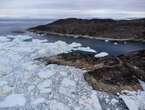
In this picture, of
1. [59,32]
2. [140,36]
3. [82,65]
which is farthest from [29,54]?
[59,32]

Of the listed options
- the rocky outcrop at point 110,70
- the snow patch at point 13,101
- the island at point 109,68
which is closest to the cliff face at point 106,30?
the island at point 109,68

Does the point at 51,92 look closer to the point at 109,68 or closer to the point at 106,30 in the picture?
the point at 109,68

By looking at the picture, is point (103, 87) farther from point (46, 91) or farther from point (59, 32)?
point (59, 32)

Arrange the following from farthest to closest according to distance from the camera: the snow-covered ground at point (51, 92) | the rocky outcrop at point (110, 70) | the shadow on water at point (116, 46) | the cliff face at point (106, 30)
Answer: the cliff face at point (106, 30) → the shadow on water at point (116, 46) → the rocky outcrop at point (110, 70) → the snow-covered ground at point (51, 92)

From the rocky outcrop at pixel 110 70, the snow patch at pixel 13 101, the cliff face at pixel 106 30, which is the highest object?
the cliff face at pixel 106 30

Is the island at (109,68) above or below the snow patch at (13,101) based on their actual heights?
above

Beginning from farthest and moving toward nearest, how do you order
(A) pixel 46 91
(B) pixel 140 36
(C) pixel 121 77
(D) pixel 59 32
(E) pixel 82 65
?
(D) pixel 59 32
(B) pixel 140 36
(E) pixel 82 65
(C) pixel 121 77
(A) pixel 46 91

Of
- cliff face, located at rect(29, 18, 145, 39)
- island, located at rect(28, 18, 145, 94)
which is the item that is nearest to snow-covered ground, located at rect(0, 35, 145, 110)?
island, located at rect(28, 18, 145, 94)

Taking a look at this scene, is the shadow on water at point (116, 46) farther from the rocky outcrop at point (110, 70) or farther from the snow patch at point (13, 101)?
the snow patch at point (13, 101)
